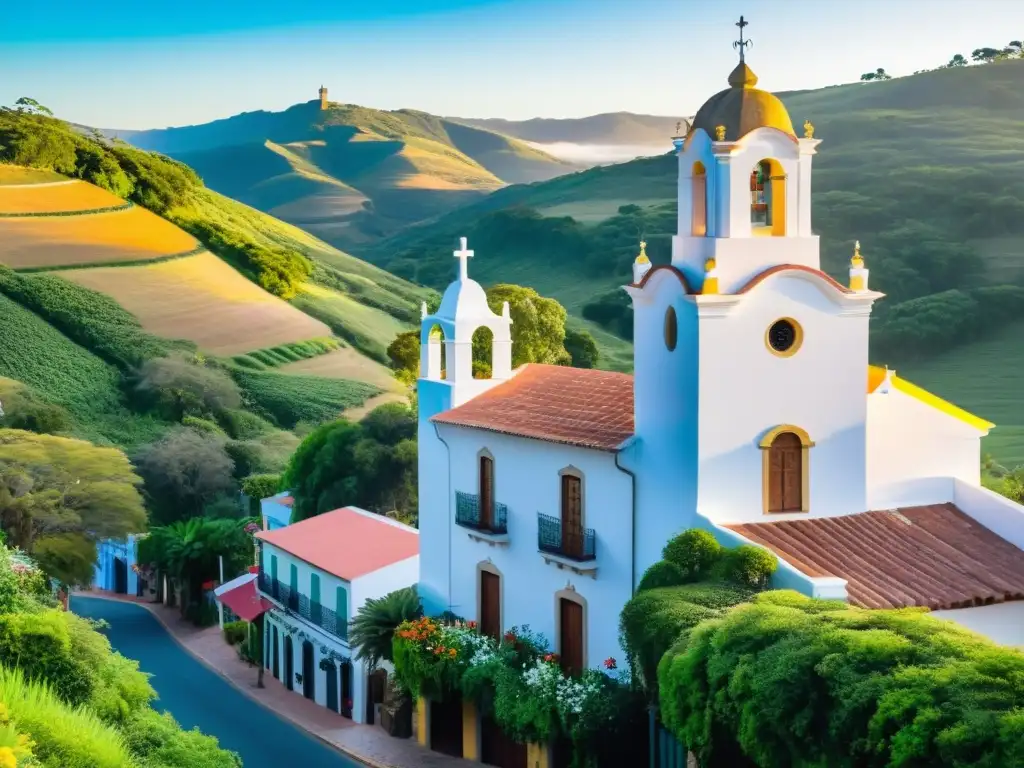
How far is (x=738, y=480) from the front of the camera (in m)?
26.2

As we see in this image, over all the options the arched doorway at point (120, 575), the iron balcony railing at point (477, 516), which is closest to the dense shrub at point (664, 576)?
the iron balcony railing at point (477, 516)

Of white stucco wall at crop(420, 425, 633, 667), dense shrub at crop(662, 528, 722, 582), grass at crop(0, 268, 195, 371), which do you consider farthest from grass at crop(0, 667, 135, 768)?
grass at crop(0, 268, 195, 371)

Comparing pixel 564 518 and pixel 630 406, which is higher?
pixel 630 406

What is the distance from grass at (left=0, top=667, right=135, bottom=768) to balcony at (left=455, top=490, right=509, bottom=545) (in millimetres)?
13344

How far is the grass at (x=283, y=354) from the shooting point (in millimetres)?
95500

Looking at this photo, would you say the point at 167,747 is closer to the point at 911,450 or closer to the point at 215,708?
the point at 911,450

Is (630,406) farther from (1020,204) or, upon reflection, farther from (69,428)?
(1020,204)

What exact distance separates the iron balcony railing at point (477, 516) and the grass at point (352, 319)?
69310 millimetres

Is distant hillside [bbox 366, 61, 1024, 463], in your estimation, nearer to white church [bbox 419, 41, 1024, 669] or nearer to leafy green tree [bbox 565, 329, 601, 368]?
leafy green tree [bbox 565, 329, 601, 368]

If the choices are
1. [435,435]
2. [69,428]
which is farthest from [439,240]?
[435,435]

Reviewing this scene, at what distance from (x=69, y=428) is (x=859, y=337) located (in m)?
60.5

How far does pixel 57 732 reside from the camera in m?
16.7

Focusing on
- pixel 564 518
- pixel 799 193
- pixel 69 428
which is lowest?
pixel 69 428

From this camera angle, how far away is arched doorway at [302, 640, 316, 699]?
38.8 m
